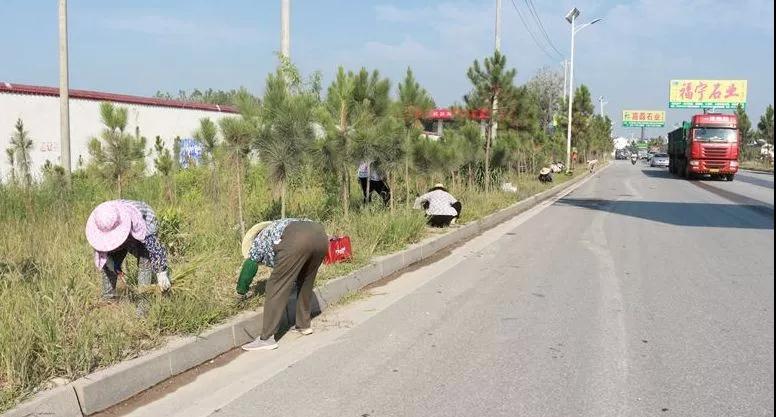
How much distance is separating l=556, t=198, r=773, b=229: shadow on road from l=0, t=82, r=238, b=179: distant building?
10.5 meters

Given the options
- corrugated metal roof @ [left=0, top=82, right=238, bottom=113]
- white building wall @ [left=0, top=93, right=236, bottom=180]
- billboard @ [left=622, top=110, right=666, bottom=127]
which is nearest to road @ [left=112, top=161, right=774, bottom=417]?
corrugated metal roof @ [left=0, top=82, right=238, bottom=113]

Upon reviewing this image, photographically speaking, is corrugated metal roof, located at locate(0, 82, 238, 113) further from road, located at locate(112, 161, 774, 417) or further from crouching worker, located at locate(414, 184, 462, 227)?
road, located at locate(112, 161, 774, 417)

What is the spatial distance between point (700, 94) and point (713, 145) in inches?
1621

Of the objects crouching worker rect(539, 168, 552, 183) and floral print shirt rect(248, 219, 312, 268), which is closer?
floral print shirt rect(248, 219, 312, 268)

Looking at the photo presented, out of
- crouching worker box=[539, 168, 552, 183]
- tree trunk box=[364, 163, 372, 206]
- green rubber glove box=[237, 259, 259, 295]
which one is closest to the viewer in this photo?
green rubber glove box=[237, 259, 259, 295]

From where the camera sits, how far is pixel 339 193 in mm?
11938

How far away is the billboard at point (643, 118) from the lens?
10313 cm

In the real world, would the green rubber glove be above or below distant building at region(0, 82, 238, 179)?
below

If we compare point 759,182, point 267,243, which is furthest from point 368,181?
point 759,182

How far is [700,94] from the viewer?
6906 centimetres

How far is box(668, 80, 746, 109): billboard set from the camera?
225 ft

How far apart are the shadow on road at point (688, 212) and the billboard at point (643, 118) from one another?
91133 millimetres

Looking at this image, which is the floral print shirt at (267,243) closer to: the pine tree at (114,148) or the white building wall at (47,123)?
the pine tree at (114,148)

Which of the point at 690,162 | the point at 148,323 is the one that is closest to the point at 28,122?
the point at 148,323
